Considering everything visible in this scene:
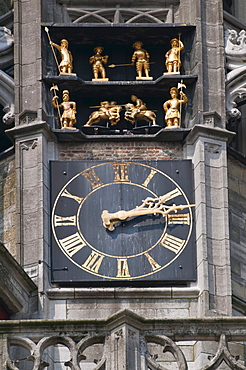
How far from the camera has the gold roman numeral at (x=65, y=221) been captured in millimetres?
25359

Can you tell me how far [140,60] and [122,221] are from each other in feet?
7.93

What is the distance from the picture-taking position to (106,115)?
1038 inches

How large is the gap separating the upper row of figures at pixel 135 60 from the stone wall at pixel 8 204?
1.39 metres

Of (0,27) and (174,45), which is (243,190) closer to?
(174,45)

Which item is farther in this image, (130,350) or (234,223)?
(234,223)

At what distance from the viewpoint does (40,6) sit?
1055 inches

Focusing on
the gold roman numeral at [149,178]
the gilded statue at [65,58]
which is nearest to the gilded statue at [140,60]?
the gilded statue at [65,58]

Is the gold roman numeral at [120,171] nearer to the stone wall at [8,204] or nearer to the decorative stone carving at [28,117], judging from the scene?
the decorative stone carving at [28,117]

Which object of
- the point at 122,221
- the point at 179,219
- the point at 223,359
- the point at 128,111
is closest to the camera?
the point at 223,359

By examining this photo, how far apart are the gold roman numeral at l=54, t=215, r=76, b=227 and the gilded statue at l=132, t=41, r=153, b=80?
2254 millimetres

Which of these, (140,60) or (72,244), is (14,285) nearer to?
(72,244)

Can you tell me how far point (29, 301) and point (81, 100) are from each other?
3155mm

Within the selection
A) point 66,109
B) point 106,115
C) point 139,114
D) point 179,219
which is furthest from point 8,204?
point 179,219

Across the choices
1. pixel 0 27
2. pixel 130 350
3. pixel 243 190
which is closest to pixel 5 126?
pixel 0 27
